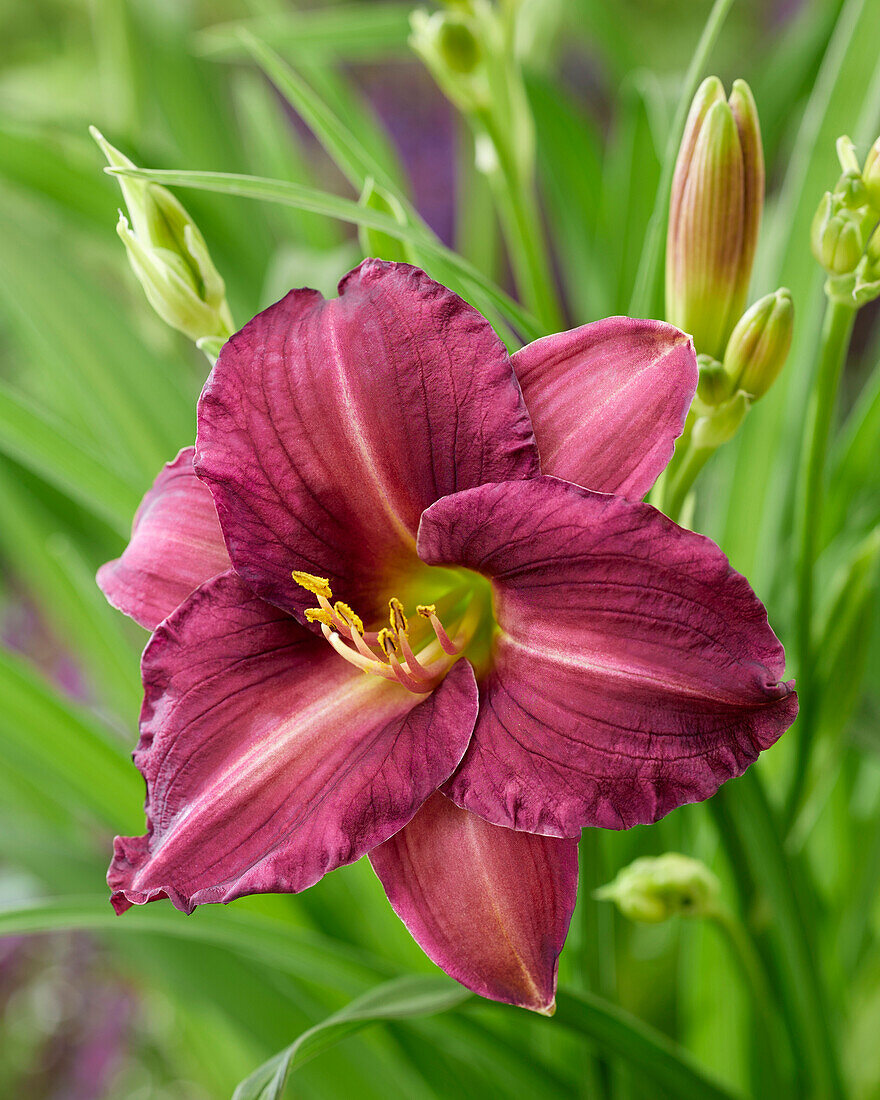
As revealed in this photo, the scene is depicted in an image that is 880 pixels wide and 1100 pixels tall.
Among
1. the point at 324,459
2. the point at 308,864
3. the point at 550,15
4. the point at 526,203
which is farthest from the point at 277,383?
the point at 550,15

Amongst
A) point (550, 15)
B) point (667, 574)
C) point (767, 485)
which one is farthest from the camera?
point (550, 15)

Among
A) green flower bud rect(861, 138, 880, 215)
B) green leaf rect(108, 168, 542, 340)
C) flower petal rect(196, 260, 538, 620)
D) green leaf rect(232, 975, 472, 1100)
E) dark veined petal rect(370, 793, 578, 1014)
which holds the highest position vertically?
green leaf rect(108, 168, 542, 340)

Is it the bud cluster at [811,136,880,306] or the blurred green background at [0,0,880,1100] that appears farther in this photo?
the blurred green background at [0,0,880,1100]

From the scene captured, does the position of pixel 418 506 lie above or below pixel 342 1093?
above

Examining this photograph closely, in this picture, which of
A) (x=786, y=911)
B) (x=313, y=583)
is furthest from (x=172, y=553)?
(x=786, y=911)

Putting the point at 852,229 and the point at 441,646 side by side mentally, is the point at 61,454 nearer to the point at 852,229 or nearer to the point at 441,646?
the point at 441,646

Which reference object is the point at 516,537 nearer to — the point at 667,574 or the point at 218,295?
the point at 667,574

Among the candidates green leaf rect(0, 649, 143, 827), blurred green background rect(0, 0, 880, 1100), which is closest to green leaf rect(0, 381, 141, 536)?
blurred green background rect(0, 0, 880, 1100)

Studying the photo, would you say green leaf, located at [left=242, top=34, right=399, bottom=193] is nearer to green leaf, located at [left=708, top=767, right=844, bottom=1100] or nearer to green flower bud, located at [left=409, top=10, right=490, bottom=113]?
green flower bud, located at [left=409, top=10, right=490, bottom=113]
